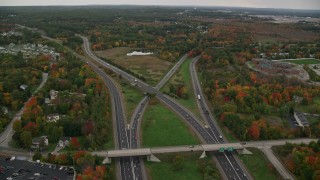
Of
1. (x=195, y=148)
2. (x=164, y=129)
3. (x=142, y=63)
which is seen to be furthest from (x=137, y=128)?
(x=142, y=63)

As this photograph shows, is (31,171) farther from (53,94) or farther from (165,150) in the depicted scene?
(53,94)

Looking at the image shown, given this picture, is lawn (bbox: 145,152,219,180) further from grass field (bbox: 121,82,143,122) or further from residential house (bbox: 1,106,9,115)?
residential house (bbox: 1,106,9,115)

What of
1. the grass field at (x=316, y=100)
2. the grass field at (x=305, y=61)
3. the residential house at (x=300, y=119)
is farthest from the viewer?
the grass field at (x=305, y=61)

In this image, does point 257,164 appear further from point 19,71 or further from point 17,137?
point 19,71

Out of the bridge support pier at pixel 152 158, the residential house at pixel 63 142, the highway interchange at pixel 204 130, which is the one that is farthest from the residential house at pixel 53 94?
the bridge support pier at pixel 152 158

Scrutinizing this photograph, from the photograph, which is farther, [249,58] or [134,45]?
[134,45]

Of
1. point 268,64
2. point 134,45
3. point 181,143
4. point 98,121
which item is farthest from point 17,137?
point 134,45

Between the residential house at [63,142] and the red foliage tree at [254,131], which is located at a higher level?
the red foliage tree at [254,131]

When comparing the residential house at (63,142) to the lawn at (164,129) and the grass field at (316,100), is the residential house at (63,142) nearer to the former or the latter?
the lawn at (164,129)
